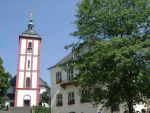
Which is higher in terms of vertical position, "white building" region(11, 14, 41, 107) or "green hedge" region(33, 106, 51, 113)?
"white building" region(11, 14, 41, 107)

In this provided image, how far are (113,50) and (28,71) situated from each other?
156 ft

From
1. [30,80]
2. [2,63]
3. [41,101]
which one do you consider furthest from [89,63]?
[41,101]

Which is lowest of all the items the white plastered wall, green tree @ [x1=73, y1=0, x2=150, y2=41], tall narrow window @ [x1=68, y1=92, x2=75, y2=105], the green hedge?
the green hedge

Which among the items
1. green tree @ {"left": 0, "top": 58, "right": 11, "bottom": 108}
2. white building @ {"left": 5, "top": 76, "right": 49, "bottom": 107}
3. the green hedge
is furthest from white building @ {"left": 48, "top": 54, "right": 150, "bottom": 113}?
white building @ {"left": 5, "top": 76, "right": 49, "bottom": 107}

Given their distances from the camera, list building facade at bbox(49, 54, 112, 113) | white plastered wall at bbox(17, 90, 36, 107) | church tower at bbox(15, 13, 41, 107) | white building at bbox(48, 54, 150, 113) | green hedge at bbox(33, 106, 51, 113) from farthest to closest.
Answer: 1. church tower at bbox(15, 13, 41, 107)
2. white plastered wall at bbox(17, 90, 36, 107)
3. green hedge at bbox(33, 106, 51, 113)
4. building facade at bbox(49, 54, 112, 113)
5. white building at bbox(48, 54, 150, 113)

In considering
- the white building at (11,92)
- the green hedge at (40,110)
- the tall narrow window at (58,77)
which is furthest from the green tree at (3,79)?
the white building at (11,92)

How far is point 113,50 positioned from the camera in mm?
25203

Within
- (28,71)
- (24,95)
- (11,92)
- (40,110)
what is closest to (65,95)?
(40,110)

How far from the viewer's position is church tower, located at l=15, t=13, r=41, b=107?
69000 millimetres

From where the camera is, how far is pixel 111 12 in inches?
1093

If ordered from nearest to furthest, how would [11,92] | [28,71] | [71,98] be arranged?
[71,98] < [28,71] < [11,92]

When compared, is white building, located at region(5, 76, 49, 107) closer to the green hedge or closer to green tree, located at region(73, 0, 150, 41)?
the green hedge

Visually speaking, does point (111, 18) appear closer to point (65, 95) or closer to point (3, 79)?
point (65, 95)

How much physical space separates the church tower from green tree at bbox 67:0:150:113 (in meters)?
41.8
